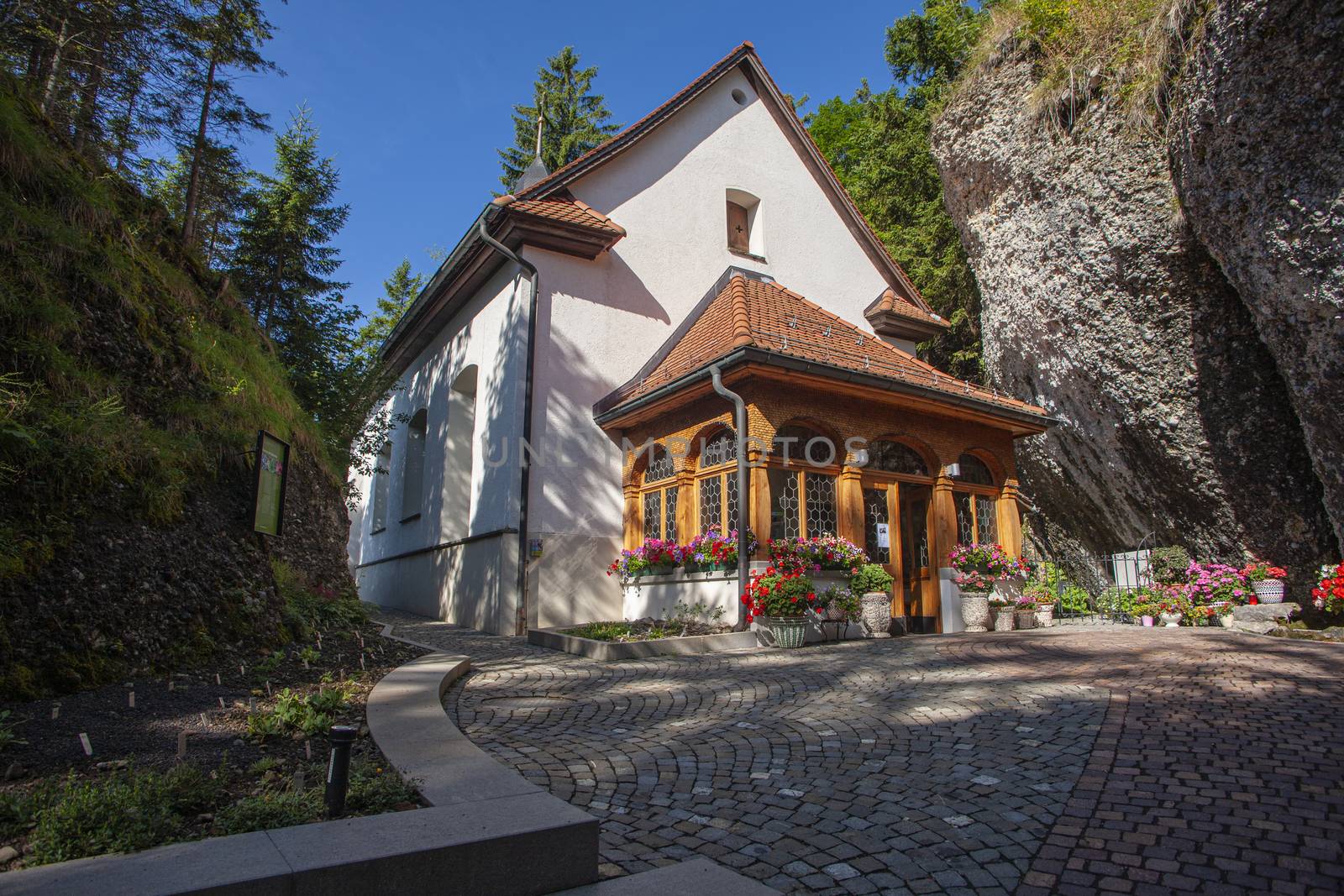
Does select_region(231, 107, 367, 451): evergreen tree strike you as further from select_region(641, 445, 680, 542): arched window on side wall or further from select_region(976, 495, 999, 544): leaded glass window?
select_region(976, 495, 999, 544): leaded glass window

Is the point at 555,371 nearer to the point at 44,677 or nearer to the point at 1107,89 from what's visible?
the point at 44,677

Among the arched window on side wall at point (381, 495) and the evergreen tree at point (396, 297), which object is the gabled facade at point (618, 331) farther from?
the evergreen tree at point (396, 297)

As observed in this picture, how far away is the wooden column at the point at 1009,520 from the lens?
12.1 meters

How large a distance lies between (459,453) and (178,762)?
12397 mm

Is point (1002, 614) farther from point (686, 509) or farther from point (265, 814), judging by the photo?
point (265, 814)

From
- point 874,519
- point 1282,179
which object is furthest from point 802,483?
point 1282,179

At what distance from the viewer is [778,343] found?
32.3 feet

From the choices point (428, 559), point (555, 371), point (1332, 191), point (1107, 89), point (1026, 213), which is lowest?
point (428, 559)

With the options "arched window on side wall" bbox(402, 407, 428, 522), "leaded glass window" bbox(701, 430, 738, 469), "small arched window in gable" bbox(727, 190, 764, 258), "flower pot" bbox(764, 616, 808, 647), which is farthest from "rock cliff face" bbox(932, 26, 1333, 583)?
"arched window on side wall" bbox(402, 407, 428, 522)

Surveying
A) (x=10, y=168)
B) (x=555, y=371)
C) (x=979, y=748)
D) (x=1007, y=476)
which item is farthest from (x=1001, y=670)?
(x=10, y=168)

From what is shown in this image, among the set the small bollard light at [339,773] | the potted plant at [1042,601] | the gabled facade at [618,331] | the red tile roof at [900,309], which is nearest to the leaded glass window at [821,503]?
the gabled facade at [618,331]

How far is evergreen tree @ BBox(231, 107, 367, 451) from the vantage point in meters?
15.2

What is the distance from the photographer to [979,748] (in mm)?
4297

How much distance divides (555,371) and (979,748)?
891 cm
